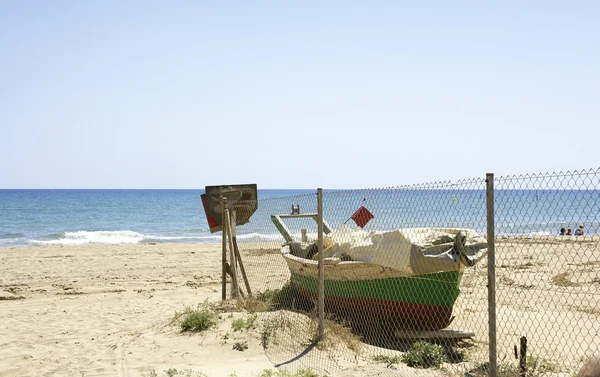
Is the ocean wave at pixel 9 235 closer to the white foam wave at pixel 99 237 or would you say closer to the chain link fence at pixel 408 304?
the white foam wave at pixel 99 237

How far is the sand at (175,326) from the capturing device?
706cm

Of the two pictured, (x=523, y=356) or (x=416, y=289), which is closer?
(x=523, y=356)

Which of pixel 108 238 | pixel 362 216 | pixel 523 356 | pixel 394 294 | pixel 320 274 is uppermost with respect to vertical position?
pixel 362 216

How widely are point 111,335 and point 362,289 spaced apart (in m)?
4.10

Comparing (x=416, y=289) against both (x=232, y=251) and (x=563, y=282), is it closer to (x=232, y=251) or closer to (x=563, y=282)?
(x=232, y=251)

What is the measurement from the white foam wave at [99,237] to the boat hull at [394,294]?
2925 centimetres

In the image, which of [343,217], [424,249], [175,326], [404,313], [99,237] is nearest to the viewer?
[424,249]

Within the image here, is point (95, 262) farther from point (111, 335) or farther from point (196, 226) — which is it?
point (196, 226)

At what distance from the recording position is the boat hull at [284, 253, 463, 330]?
7453 mm

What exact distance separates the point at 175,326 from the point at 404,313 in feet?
11.2

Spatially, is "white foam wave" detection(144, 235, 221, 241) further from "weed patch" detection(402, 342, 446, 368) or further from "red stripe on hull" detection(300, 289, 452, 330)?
"weed patch" detection(402, 342, 446, 368)

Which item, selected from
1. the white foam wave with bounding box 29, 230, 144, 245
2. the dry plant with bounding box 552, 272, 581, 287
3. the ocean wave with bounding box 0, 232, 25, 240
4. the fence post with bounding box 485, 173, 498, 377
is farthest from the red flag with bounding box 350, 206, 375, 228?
the ocean wave with bounding box 0, 232, 25, 240

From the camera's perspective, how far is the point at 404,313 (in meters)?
7.76

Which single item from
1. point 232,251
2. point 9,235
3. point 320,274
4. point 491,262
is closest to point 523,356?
point 491,262
